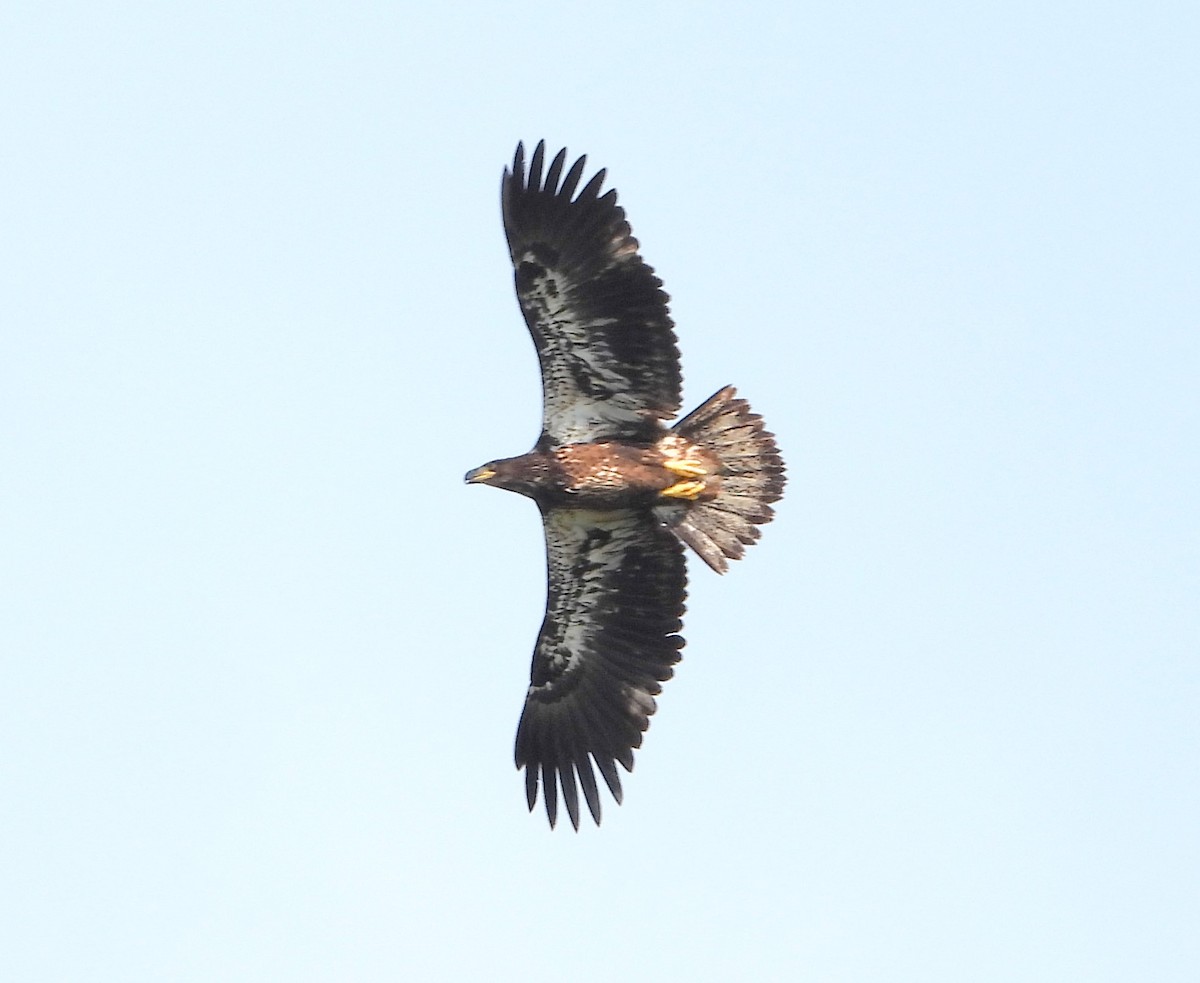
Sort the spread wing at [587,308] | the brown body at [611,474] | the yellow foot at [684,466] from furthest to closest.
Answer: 1. the yellow foot at [684,466]
2. the brown body at [611,474]
3. the spread wing at [587,308]

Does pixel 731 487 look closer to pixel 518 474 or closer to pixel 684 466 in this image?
pixel 684 466

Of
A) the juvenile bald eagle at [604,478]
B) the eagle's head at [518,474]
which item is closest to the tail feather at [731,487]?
the juvenile bald eagle at [604,478]

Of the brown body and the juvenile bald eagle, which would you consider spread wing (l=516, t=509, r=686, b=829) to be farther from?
the brown body

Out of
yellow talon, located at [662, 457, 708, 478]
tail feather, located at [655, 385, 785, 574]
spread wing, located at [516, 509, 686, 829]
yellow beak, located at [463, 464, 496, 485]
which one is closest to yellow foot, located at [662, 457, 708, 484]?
yellow talon, located at [662, 457, 708, 478]

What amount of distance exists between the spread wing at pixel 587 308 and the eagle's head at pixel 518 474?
0.56 feet

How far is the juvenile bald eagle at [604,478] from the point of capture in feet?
49.9

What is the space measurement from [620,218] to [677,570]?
269cm

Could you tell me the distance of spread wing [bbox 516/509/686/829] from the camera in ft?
52.7

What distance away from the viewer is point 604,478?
1555 cm

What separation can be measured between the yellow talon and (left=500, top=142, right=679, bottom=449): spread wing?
10.0 inches

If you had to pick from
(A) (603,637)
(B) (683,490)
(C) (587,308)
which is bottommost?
(A) (603,637)

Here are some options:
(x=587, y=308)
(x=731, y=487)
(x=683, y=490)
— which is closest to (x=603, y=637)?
(x=683, y=490)

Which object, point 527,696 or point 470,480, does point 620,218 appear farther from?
point 527,696

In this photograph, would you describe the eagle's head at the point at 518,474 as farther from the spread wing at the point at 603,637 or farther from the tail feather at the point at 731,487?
the tail feather at the point at 731,487
